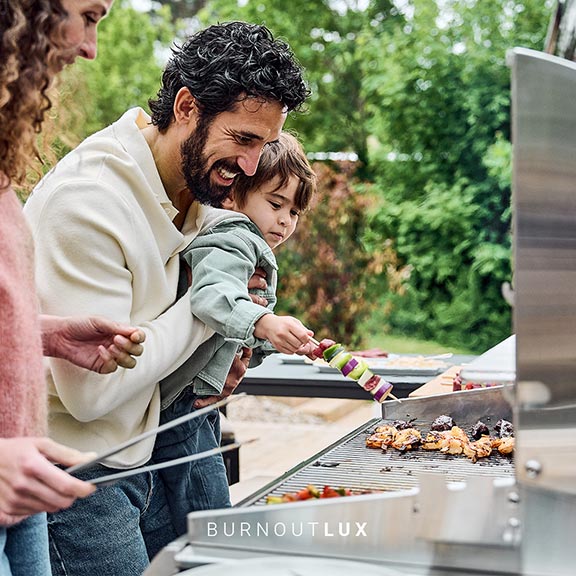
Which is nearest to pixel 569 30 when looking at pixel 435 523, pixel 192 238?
pixel 192 238

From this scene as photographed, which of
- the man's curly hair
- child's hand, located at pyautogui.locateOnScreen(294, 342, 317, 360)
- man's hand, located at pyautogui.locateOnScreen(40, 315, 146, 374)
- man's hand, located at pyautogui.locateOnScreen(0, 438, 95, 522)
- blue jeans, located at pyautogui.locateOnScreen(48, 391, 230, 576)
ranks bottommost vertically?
blue jeans, located at pyautogui.locateOnScreen(48, 391, 230, 576)

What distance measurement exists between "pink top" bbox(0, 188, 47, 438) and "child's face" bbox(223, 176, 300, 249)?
1197 millimetres

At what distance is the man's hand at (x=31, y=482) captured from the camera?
118 cm

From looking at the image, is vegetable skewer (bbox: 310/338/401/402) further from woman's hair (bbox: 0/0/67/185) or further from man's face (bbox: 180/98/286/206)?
woman's hair (bbox: 0/0/67/185)

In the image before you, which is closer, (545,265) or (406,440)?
(545,265)

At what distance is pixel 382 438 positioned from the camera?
6.82 ft

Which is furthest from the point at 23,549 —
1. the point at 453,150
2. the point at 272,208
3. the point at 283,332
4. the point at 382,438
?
the point at 453,150

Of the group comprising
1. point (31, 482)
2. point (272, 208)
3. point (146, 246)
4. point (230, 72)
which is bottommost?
point (31, 482)

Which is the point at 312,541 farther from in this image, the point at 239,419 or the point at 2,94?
the point at 239,419

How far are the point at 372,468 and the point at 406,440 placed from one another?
0.21 meters

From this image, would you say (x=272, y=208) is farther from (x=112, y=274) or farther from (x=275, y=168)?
(x=112, y=274)

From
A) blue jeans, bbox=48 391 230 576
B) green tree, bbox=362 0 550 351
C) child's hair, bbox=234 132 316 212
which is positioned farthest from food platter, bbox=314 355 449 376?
green tree, bbox=362 0 550 351

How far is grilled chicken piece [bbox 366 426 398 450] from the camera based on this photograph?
2.06 meters

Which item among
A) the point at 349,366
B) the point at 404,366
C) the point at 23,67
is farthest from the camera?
the point at 404,366
